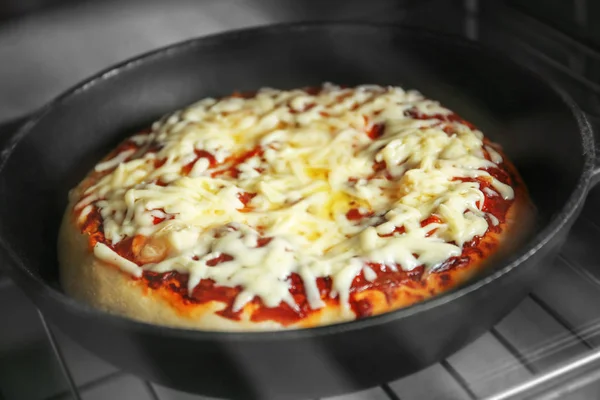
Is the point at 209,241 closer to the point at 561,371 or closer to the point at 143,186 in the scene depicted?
the point at 143,186

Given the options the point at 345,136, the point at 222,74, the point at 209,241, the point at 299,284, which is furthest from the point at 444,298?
the point at 222,74

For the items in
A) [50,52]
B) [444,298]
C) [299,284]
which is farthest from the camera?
[50,52]

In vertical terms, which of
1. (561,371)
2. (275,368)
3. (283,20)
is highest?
(283,20)

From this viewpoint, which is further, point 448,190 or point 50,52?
point 50,52

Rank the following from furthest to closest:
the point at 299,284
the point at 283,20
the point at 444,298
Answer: the point at 283,20
the point at 299,284
the point at 444,298

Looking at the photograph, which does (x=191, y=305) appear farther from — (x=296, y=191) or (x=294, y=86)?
(x=294, y=86)

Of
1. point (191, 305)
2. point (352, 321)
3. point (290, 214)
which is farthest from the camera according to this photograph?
point (290, 214)

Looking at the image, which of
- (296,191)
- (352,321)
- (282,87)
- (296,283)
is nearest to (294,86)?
(282,87)

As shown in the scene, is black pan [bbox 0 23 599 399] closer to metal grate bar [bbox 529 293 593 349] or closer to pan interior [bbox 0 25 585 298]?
pan interior [bbox 0 25 585 298]
